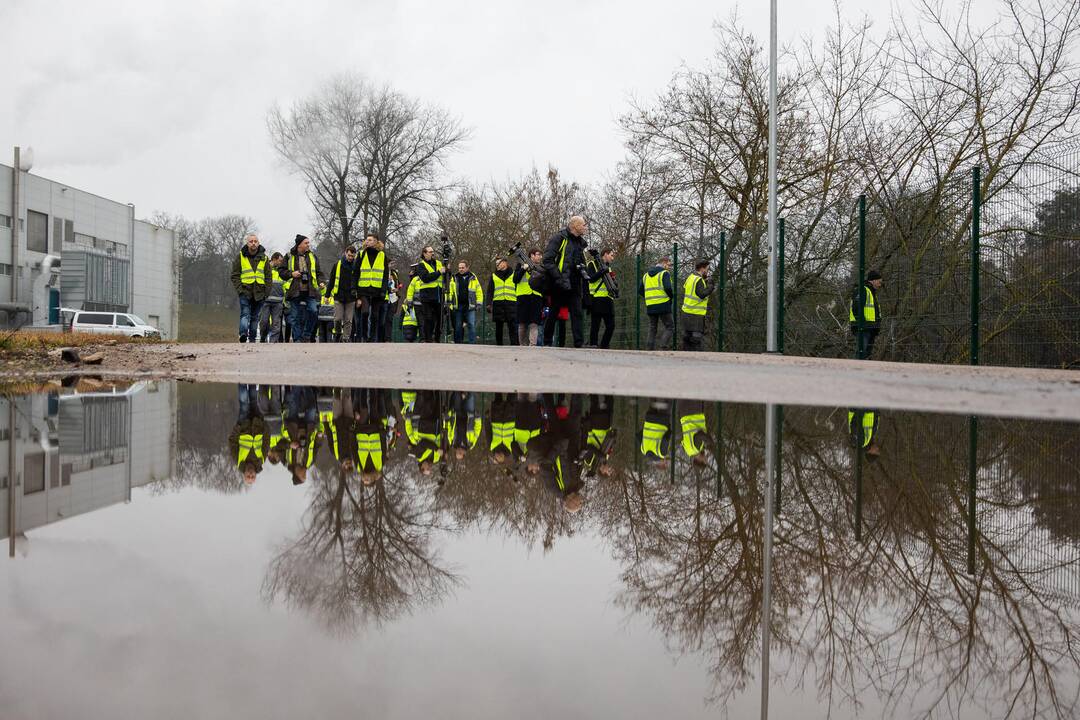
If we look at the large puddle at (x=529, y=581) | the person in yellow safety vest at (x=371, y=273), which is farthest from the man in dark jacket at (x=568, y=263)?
the large puddle at (x=529, y=581)

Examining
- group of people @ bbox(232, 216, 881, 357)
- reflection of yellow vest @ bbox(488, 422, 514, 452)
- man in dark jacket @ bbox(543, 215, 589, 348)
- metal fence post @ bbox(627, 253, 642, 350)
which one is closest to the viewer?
reflection of yellow vest @ bbox(488, 422, 514, 452)

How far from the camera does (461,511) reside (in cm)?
268

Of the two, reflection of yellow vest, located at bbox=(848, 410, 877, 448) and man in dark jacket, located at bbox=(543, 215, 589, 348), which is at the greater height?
man in dark jacket, located at bbox=(543, 215, 589, 348)

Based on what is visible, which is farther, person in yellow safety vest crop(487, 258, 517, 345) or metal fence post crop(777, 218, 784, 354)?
person in yellow safety vest crop(487, 258, 517, 345)

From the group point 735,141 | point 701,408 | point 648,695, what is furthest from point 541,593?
point 735,141

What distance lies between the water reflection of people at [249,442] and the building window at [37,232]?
4132 centimetres

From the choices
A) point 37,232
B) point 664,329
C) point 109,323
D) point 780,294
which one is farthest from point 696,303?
point 37,232

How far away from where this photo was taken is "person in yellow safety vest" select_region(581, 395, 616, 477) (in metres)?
3.53

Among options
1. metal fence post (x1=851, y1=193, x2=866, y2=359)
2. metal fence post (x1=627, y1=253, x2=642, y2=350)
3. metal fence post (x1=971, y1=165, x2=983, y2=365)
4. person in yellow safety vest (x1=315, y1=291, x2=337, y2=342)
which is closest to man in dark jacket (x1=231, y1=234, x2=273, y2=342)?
person in yellow safety vest (x1=315, y1=291, x2=337, y2=342)

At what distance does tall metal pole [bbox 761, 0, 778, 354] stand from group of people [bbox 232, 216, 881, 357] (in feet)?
3.69

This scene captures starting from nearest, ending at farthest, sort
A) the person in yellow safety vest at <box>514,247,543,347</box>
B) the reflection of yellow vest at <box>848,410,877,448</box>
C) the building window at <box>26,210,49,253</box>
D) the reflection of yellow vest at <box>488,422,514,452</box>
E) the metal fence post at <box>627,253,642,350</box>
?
the reflection of yellow vest at <box>488,422,514,452</box> → the reflection of yellow vest at <box>848,410,877,448</box> → the person in yellow safety vest at <box>514,247,543,347</box> → the metal fence post at <box>627,253,642,350</box> → the building window at <box>26,210,49,253</box>

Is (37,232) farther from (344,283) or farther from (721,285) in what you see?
(721,285)

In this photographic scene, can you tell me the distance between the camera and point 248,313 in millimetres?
15664

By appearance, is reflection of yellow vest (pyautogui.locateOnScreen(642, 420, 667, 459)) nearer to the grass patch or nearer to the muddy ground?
the muddy ground
